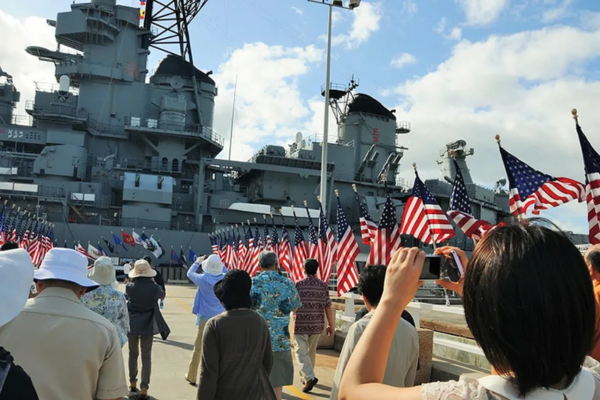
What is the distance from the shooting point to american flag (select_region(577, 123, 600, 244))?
6.33 m

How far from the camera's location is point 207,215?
35.6m

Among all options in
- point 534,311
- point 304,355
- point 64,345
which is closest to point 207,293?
point 304,355

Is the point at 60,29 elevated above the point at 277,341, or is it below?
above

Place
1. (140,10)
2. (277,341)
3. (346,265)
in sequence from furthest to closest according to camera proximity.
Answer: (140,10) → (346,265) → (277,341)

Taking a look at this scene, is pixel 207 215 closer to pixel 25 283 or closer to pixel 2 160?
pixel 2 160

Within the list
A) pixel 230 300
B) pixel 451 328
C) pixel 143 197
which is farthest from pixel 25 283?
pixel 143 197

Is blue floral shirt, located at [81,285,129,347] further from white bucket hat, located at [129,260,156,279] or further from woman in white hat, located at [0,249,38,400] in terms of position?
woman in white hat, located at [0,249,38,400]

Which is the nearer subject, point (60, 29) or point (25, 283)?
point (25, 283)

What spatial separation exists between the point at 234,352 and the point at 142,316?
10.2 feet

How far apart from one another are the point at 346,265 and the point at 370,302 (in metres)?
7.65

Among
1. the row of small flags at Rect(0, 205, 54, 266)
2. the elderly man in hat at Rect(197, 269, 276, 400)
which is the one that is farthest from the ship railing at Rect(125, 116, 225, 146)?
the elderly man in hat at Rect(197, 269, 276, 400)

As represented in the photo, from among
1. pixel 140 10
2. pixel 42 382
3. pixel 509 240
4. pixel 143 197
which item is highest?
pixel 140 10

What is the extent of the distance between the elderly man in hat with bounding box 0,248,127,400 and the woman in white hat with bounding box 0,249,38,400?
89 cm

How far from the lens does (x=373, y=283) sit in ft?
11.3
